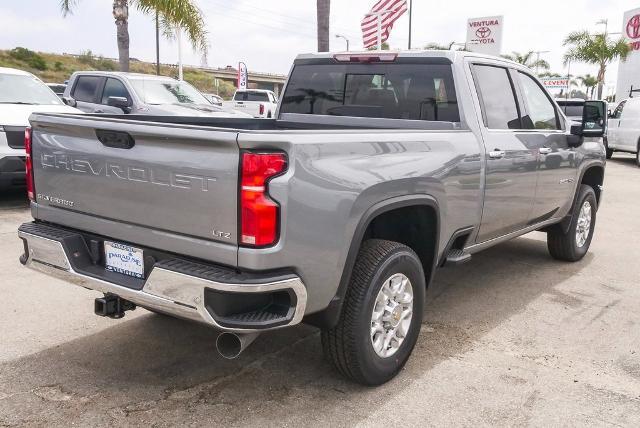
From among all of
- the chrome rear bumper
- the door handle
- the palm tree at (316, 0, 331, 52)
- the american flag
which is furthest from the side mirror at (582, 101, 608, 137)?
the palm tree at (316, 0, 331, 52)

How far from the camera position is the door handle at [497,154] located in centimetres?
412

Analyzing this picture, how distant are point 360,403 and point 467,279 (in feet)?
8.59

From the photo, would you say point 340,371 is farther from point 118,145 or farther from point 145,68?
point 145,68

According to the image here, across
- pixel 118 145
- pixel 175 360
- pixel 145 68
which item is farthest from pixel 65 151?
pixel 145 68

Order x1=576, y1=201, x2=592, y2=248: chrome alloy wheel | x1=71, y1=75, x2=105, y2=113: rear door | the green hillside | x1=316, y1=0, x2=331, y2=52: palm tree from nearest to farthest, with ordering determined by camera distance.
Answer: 1. x1=576, y1=201, x2=592, y2=248: chrome alloy wheel
2. x1=71, y1=75, x2=105, y2=113: rear door
3. x1=316, y1=0, x2=331, y2=52: palm tree
4. the green hillside

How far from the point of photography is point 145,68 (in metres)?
83.8

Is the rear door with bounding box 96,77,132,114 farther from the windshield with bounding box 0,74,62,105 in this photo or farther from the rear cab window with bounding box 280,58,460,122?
the rear cab window with bounding box 280,58,460,122

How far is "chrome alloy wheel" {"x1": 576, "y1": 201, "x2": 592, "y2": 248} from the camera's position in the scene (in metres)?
6.05

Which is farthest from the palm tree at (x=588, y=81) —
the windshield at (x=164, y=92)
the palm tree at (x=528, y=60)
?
the windshield at (x=164, y=92)

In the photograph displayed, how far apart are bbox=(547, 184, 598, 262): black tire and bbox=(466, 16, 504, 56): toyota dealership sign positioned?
15.5m

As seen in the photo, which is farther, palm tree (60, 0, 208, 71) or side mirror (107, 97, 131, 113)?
palm tree (60, 0, 208, 71)

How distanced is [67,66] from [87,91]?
61.6 meters

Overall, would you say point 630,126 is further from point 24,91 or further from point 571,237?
point 24,91

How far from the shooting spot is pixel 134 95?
11.1 metres
